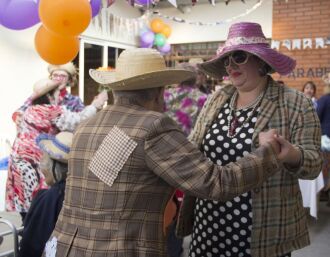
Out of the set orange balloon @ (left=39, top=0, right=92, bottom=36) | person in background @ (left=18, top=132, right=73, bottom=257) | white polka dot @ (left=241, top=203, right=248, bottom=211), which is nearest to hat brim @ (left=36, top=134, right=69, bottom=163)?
person in background @ (left=18, top=132, right=73, bottom=257)

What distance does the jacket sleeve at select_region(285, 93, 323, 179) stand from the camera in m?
1.45

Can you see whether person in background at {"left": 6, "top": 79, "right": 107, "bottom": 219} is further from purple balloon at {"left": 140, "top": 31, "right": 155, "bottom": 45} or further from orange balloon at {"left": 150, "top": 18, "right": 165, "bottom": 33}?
orange balloon at {"left": 150, "top": 18, "right": 165, "bottom": 33}

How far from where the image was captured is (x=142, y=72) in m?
1.37

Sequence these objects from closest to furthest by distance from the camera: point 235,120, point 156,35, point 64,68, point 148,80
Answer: point 148,80
point 235,120
point 64,68
point 156,35

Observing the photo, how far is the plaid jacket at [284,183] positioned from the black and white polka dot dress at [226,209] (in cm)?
5

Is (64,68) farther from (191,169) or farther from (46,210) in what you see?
(191,169)

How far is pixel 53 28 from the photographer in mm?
3285

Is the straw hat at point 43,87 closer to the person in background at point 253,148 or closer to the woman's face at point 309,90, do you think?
the person in background at point 253,148

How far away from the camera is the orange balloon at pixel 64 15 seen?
3.15m

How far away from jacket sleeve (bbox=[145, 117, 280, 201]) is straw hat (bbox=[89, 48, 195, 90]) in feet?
0.52

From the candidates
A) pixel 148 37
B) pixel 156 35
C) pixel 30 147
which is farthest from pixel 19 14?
pixel 156 35

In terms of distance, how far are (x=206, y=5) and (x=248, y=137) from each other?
280 inches

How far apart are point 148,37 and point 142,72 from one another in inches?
262

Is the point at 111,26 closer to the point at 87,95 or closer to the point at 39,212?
the point at 87,95
